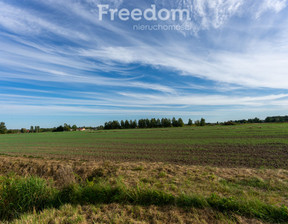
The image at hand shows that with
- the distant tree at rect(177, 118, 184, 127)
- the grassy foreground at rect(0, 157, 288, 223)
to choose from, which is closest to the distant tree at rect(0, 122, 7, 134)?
the distant tree at rect(177, 118, 184, 127)

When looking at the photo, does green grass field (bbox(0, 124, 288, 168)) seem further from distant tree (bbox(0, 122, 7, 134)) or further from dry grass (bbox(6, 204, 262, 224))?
distant tree (bbox(0, 122, 7, 134))

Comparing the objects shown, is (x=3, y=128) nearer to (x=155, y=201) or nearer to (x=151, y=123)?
(x=151, y=123)

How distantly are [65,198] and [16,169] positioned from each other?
799cm

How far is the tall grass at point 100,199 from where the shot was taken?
3.96m

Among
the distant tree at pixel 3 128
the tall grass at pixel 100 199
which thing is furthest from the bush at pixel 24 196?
the distant tree at pixel 3 128

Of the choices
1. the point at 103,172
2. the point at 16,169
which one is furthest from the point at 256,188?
the point at 16,169

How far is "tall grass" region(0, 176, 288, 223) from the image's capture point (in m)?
3.96

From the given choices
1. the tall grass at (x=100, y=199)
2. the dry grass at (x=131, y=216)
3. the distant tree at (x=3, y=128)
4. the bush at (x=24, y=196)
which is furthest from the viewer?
the distant tree at (x=3, y=128)

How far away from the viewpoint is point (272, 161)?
40.8 feet

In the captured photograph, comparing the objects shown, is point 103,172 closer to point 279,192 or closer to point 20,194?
point 20,194

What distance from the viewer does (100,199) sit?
5156 mm

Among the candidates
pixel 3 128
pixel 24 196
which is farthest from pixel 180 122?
pixel 3 128

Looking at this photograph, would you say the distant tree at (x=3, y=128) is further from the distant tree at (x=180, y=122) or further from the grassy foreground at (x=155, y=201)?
the grassy foreground at (x=155, y=201)

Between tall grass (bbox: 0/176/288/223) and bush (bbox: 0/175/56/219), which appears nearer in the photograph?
tall grass (bbox: 0/176/288/223)
